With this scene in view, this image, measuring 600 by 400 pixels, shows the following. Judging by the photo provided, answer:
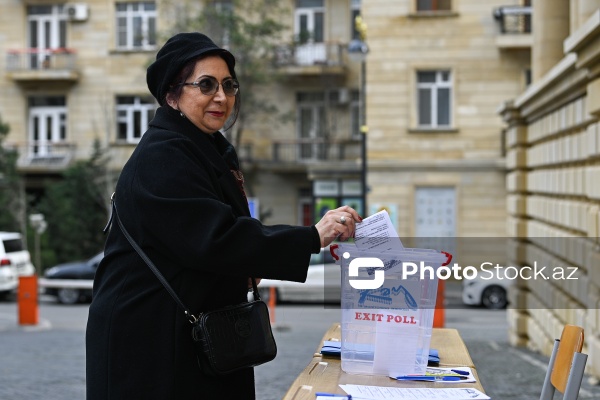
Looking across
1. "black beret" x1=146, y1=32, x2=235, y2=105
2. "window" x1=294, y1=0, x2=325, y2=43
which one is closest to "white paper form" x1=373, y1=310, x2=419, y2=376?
"black beret" x1=146, y1=32, x2=235, y2=105

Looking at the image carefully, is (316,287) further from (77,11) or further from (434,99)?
(77,11)

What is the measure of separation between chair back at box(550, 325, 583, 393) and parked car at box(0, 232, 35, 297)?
83.7ft

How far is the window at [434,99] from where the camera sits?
106ft

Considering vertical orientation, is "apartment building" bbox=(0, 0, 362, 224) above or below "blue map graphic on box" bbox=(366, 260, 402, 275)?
above

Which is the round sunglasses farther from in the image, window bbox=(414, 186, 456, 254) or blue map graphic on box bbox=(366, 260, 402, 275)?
window bbox=(414, 186, 456, 254)

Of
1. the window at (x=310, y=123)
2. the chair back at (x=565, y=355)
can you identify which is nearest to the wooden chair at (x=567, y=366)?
the chair back at (x=565, y=355)

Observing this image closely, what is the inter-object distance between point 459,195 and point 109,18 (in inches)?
577

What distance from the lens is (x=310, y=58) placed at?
36594 mm

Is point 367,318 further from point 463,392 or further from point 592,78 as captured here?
point 592,78

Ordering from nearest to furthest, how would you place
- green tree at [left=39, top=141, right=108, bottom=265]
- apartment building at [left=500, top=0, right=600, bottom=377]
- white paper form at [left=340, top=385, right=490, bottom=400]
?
white paper form at [left=340, top=385, right=490, bottom=400], apartment building at [left=500, top=0, right=600, bottom=377], green tree at [left=39, top=141, right=108, bottom=265]

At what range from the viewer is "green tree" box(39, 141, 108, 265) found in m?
35.5

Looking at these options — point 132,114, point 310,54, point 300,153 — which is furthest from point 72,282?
point 310,54

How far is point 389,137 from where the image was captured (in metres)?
32.4

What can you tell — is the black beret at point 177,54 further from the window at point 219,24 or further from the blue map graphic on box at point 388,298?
the window at point 219,24
